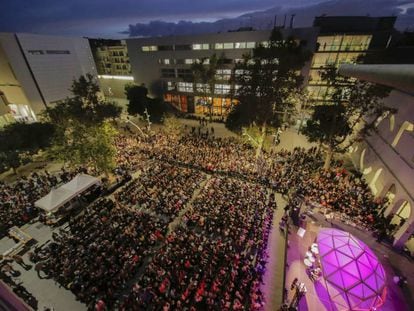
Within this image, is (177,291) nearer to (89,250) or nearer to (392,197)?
(89,250)

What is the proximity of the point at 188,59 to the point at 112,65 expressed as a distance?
30705 mm

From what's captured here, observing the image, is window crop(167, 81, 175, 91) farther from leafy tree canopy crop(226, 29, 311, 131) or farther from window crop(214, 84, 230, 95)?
leafy tree canopy crop(226, 29, 311, 131)

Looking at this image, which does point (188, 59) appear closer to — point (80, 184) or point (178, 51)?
point (178, 51)

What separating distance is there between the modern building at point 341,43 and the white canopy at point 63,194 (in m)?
30.8

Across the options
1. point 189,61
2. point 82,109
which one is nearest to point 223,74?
point 189,61

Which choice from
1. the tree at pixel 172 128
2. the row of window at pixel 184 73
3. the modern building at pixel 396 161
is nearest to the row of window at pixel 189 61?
the row of window at pixel 184 73

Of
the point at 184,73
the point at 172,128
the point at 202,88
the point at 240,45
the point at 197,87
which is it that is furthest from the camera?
the point at 197,87

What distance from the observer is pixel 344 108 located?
64.0 feet

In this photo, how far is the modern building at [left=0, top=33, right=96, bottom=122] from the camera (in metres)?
31.4

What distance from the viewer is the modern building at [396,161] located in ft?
47.7

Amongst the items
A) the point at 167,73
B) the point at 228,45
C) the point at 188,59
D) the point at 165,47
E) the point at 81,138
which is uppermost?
the point at 228,45

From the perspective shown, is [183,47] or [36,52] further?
[183,47]

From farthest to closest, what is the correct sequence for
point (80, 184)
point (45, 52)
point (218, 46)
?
1. point (218, 46)
2. point (45, 52)
3. point (80, 184)

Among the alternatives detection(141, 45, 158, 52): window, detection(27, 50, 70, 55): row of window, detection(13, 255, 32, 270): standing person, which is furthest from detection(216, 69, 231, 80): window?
detection(13, 255, 32, 270): standing person
